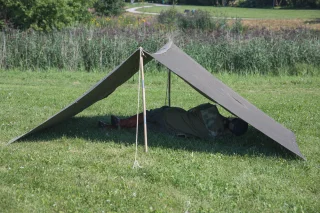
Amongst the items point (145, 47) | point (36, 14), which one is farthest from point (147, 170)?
point (36, 14)

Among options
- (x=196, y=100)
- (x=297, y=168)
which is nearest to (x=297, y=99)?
(x=196, y=100)

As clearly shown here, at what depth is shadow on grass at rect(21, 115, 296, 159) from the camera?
6663mm

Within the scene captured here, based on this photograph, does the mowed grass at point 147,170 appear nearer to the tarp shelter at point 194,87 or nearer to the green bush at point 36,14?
the tarp shelter at point 194,87

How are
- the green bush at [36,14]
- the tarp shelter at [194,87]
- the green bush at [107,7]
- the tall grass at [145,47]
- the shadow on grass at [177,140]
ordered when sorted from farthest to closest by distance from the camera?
the green bush at [107,7]
the green bush at [36,14]
the tall grass at [145,47]
the shadow on grass at [177,140]
the tarp shelter at [194,87]

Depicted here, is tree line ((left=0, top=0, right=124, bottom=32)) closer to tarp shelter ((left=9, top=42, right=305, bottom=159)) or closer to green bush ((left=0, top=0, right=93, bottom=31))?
green bush ((left=0, top=0, right=93, bottom=31))

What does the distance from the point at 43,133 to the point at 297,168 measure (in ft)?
11.5

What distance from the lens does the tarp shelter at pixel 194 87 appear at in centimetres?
632

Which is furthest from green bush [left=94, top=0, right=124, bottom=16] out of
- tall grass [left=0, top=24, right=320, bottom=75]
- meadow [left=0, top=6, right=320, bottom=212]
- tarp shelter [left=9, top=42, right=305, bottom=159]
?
tarp shelter [left=9, top=42, right=305, bottom=159]

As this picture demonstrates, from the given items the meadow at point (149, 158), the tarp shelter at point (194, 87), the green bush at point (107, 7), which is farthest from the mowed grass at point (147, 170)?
the green bush at point (107, 7)

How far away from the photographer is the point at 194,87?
6418mm

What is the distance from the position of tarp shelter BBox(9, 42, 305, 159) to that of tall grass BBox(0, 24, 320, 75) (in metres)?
7.47

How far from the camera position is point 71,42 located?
48.3 feet

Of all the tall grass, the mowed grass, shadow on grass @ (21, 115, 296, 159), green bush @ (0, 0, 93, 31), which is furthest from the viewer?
green bush @ (0, 0, 93, 31)

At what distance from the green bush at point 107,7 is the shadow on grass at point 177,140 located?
70.5ft
